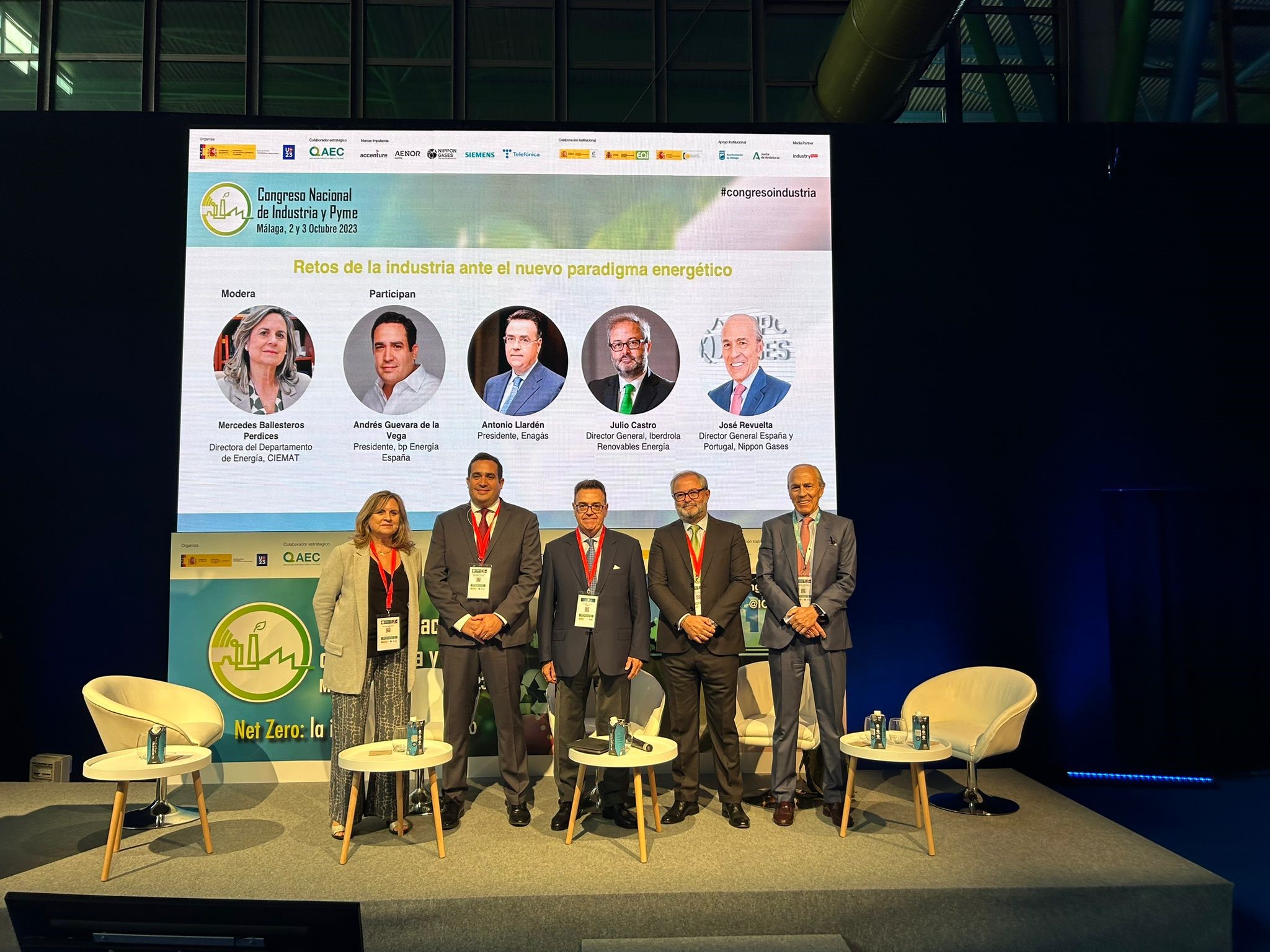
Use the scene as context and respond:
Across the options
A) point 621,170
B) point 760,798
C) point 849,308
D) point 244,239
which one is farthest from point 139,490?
point 849,308

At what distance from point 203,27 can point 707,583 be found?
5015 millimetres

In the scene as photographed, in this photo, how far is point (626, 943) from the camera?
3404mm

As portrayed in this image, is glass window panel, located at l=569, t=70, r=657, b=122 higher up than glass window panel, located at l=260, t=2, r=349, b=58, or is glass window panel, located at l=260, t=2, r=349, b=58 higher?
glass window panel, located at l=260, t=2, r=349, b=58

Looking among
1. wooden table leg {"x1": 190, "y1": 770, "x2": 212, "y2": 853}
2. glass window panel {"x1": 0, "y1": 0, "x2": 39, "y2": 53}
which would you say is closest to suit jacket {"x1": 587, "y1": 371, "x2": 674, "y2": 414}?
wooden table leg {"x1": 190, "y1": 770, "x2": 212, "y2": 853}

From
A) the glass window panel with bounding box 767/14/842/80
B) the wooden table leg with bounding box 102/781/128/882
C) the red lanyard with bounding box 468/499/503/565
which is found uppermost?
the glass window panel with bounding box 767/14/842/80

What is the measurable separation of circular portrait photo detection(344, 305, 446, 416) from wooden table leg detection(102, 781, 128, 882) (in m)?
2.46

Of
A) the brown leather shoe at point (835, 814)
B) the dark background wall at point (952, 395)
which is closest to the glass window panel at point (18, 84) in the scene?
the dark background wall at point (952, 395)

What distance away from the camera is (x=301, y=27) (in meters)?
6.53

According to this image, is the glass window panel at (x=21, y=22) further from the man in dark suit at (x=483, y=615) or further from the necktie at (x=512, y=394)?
the man in dark suit at (x=483, y=615)

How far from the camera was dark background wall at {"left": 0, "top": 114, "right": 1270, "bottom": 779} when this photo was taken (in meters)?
5.80

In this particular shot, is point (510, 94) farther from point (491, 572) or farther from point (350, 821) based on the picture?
point (350, 821)

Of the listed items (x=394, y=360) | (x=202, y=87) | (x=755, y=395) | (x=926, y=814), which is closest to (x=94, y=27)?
(x=202, y=87)

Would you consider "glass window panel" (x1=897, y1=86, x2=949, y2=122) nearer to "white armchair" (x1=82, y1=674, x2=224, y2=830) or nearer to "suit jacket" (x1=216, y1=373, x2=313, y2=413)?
"suit jacket" (x1=216, y1=373, x2=313, y2=413)

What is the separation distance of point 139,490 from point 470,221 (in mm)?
2501
